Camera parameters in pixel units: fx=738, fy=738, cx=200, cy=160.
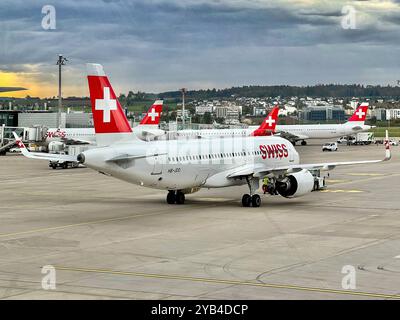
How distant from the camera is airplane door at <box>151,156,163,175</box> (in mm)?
41531

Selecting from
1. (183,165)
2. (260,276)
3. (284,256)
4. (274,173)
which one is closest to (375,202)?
(274,173)

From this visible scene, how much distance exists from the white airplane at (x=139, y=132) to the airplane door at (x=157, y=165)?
1928 inches

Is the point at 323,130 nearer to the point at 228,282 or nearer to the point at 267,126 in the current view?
the point at 267,126

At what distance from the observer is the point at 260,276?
24375 mm

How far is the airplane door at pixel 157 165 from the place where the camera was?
41.5m

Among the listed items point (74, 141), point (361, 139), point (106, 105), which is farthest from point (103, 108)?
point (361, 139)

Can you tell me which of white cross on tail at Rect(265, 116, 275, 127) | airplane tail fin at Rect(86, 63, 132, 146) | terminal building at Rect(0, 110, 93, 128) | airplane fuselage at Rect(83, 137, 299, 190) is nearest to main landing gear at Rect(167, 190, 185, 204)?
airplane fuselage at Rect(83, 137, 299, 190)

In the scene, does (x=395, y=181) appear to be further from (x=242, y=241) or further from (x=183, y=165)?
(x=242, y=241)

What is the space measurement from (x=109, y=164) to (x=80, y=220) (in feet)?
11.3

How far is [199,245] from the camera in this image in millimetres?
31094

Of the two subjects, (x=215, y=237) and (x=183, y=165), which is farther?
(x=183, y=165)

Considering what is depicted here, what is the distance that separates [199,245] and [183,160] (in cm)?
1322

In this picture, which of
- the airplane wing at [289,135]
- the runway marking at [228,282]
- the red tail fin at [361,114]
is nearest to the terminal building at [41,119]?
the airplane wing at [289,135]

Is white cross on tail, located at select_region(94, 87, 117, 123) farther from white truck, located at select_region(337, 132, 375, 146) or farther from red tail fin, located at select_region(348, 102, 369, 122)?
white truck, located at select_region(337, 132, 375, 146)
